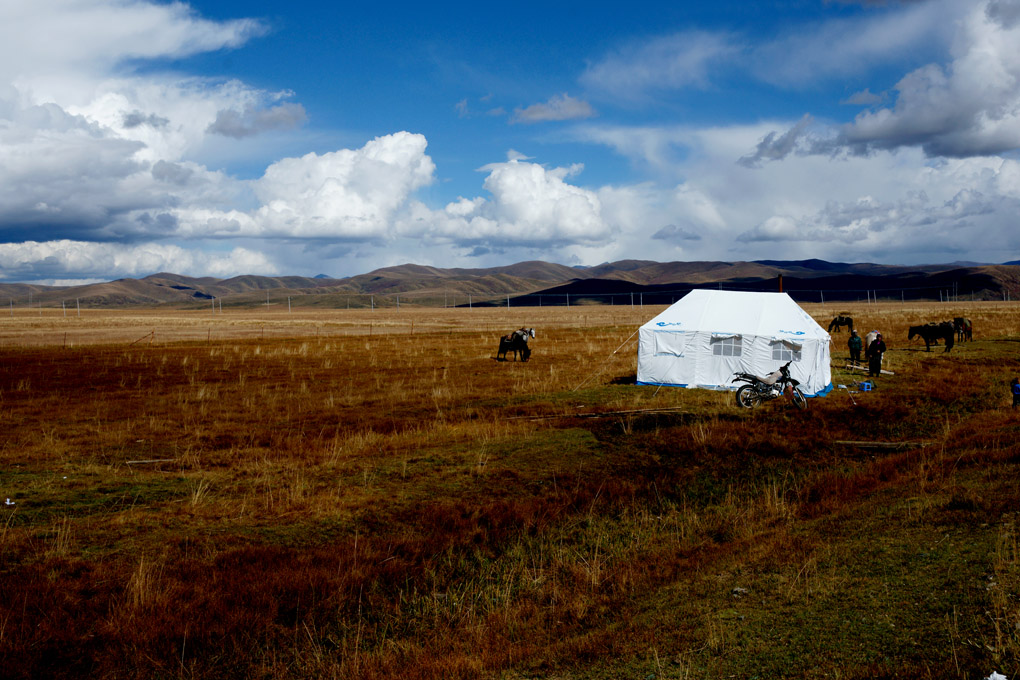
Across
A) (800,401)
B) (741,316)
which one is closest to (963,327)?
(741,316)

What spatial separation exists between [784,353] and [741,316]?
2119 millimetres

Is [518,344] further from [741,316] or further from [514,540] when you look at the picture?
[514,540]

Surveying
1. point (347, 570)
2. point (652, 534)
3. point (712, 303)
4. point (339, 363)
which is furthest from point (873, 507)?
point (339, 363)

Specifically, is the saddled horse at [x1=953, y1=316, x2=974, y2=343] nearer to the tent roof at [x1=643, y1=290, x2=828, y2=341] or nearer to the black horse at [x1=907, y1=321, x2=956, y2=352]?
the black horse at [x1=907, y1=321, x2=956, y2=352]

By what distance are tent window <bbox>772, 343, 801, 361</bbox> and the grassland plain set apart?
8.23 feet

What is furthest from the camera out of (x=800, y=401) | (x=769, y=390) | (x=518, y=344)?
(x=518, y=344)

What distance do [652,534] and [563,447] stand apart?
5.85 metres

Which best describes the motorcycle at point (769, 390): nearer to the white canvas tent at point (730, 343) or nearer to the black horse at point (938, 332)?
the white canvas tent at point (730, 343)

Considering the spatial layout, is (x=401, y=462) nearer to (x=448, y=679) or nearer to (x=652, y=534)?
(x=652, y=534)

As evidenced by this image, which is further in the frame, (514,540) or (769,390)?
(769,390)

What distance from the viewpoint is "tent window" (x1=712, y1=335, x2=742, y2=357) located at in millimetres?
23922

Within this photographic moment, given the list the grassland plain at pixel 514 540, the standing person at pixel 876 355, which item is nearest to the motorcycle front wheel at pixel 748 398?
the grassland plain at pixel 514 540

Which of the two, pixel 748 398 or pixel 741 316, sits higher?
pixel 741 316

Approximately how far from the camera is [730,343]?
24016mm
